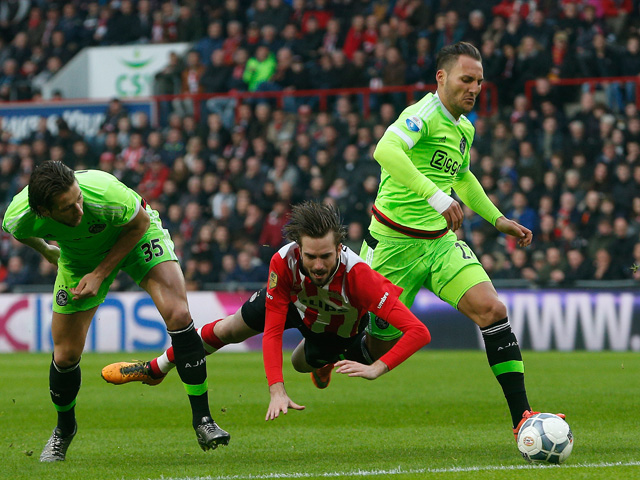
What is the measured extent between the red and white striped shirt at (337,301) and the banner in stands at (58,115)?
13957 millimetres

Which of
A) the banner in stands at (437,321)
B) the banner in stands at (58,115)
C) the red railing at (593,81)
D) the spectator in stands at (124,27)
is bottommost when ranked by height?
the banner in stands at (437,321)

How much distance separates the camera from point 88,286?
241 inches

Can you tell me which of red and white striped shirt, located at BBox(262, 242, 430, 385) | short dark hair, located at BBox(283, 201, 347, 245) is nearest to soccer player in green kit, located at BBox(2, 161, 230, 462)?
red and white striped shirt, located at BBox(262, 242, 430, 385)

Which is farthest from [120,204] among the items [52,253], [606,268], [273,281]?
[606,268]

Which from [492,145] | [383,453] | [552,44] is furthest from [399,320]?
[552,44]

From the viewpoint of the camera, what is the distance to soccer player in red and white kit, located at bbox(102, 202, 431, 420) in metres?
5.62

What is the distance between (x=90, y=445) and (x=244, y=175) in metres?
10.9

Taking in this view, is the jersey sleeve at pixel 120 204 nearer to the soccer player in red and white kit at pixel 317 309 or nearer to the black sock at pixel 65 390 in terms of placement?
the soccer player in red and white kit at pixel 317 309

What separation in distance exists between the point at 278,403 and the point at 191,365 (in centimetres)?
119

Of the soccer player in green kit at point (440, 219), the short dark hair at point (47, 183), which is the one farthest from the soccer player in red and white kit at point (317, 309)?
the short dark hair at point (47, 183)

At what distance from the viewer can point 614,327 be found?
1457cm

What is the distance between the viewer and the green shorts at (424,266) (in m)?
6.57

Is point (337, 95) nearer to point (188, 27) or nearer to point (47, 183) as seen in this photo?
point (188, 27)

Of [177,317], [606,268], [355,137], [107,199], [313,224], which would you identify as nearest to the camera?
[313,224]
